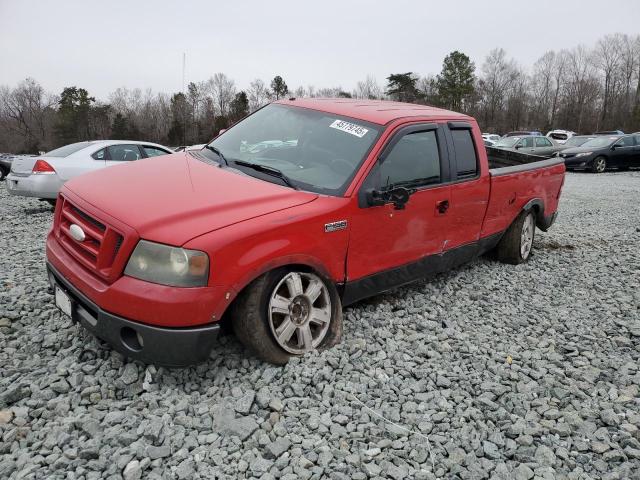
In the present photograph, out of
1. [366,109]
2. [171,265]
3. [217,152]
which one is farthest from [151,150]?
[171,265]

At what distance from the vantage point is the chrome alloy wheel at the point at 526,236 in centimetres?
566

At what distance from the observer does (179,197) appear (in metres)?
2.94

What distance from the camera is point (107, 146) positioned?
9.37m

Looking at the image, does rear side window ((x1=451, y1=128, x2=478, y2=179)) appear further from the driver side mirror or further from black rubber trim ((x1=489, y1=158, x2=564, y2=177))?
the driver side mirror

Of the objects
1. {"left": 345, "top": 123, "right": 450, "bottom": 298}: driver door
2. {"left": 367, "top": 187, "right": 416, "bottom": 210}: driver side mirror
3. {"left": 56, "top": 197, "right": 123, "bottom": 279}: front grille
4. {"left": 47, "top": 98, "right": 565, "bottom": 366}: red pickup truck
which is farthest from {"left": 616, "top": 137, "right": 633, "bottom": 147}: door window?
{"left": 56, "top": 197, "right": 123, "bottom": 279}: front grille

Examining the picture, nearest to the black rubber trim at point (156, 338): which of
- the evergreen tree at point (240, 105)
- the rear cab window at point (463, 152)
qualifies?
the rear cab window at point (463, 152)

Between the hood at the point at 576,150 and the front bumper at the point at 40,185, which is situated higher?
the hood at the point at 576,150

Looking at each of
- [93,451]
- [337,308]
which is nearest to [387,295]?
[337,308]

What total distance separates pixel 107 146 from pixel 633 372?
923 cm

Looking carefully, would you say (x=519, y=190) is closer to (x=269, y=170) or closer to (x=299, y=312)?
(x=269, y=170)

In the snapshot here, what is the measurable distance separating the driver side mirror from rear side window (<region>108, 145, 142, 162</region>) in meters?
7.27

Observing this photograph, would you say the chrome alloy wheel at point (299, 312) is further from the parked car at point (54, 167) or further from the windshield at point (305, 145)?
the parked car at point (54, 167)

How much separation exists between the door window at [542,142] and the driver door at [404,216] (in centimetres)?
1859

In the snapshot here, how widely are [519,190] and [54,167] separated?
784cm
